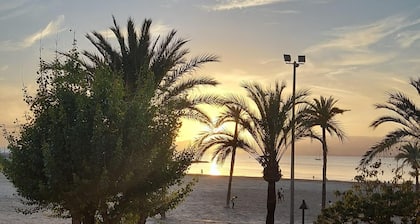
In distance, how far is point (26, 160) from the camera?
1084 cm

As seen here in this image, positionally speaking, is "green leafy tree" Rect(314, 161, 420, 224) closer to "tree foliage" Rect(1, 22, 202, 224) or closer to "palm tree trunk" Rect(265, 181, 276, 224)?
"tree foliage" Rect(1, 22, 202, 224)

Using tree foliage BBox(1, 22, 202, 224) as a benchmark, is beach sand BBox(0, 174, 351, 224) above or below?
below

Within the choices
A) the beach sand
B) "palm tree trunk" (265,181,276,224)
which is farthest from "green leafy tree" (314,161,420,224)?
the beach sand

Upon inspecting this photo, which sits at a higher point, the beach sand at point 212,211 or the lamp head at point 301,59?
the lamp head at point 301,59

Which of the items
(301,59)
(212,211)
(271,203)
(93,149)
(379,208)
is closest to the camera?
(93,149)

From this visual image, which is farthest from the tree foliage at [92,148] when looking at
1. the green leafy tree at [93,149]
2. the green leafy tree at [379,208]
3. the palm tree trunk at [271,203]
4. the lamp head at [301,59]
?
the lamp head at [301,59]

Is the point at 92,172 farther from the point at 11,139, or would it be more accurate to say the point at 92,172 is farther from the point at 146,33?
the point at 146,33

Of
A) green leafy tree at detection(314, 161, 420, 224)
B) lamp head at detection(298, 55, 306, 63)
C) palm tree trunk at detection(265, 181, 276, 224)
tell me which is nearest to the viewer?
green leafy tree at detection(314, 161, 420, 224)

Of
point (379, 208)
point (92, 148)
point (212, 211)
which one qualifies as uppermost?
point (92, 148)

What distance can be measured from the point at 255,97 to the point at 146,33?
247 inches

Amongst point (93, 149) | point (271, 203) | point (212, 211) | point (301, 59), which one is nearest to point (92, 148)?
point (93, 149)

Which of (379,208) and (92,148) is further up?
(92,148)

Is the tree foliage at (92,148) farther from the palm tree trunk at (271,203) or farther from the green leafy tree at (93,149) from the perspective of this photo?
the palm tree trunk at (271,203)

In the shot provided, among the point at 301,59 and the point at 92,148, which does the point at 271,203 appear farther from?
Result: the point at 92,148
